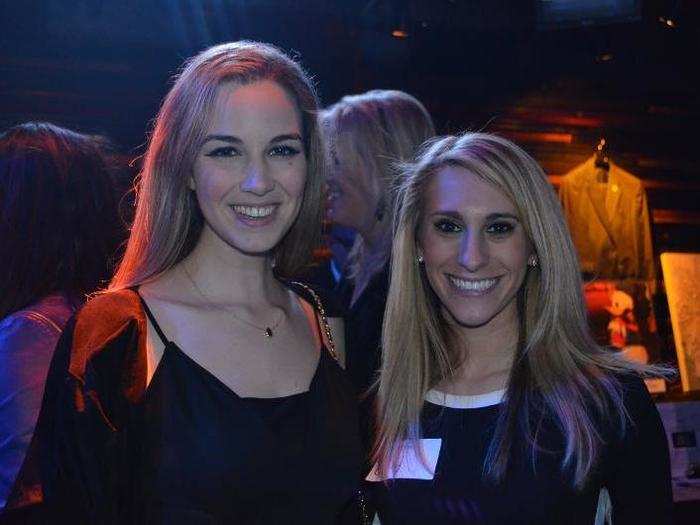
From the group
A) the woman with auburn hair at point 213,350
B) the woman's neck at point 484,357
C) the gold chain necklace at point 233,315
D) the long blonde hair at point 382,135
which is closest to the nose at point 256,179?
the woman with auburn hair at point 213,350

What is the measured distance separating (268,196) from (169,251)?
25 centimetres

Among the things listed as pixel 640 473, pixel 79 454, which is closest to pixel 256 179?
pixel 79 454

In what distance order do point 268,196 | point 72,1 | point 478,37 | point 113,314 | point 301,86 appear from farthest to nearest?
point 478,37 < point 72,1 < point 301,86 < point 268,196 < point 113,314

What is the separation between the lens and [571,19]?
13.8 feet

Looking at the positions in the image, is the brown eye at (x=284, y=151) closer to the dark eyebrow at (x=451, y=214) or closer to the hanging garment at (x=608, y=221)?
the dark eyebrow at (x=451, y=214)

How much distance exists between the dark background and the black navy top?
2.43 metres

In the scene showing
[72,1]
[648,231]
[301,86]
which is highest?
[72,1]

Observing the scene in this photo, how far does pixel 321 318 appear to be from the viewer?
231 centimetres

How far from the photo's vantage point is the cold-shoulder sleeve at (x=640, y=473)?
1.89 m

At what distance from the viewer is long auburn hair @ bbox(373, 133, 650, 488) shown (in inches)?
76.9

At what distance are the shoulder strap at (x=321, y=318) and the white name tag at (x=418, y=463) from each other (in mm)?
305

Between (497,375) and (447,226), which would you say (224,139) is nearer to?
(447,226)

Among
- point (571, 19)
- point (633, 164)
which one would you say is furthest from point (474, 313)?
point (633, 164)

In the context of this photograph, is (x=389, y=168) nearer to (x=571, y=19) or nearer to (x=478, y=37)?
(x=571, y=19)
